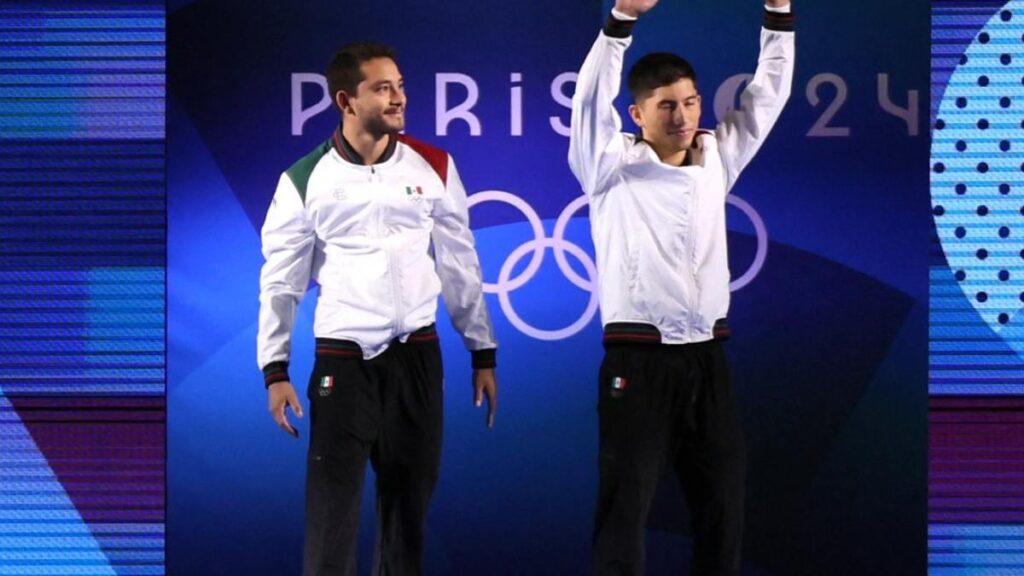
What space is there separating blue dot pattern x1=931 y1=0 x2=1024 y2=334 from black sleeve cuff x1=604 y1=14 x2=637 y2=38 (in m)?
1.70

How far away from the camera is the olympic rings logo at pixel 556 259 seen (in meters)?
5.71

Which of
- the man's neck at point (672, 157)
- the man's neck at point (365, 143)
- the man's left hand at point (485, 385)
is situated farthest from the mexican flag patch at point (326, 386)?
the man's neck at point (672, 157)

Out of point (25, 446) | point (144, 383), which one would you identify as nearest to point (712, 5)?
point (144, 383)

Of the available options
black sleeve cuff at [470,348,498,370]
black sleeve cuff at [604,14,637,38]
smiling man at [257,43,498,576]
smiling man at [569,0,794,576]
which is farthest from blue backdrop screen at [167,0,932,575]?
black sleeve cuff at [604,14,637,38]

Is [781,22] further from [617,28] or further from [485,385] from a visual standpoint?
[485,385]

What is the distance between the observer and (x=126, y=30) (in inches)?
223

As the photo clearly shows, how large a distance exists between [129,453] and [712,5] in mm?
2797

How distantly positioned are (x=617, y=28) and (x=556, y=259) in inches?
51.2

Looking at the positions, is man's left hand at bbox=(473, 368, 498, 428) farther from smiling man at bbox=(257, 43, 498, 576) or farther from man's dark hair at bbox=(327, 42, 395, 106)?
man's dark hair at bbox=(327, 42, 395, 106)

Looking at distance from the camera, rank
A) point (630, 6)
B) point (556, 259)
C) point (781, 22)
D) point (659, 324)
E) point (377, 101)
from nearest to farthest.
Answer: point (630, 6)
point (659, 324)
point (377, 101)
point (781, 22)
point (556, 259)

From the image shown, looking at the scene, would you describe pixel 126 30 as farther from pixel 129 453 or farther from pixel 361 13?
pixel 129 453

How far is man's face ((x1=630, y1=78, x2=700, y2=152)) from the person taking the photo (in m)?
4.80

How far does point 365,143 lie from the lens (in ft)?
16.1

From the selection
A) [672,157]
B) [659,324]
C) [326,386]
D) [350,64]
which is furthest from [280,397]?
[672,157]
